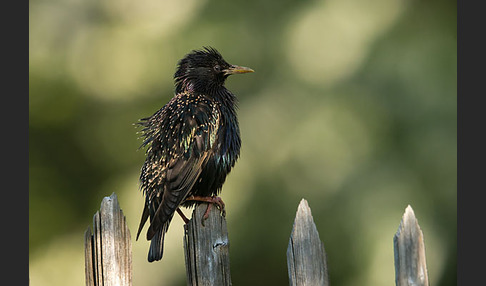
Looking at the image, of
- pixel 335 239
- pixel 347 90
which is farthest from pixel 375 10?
pixel 335 239

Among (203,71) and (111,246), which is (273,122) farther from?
(111,246)

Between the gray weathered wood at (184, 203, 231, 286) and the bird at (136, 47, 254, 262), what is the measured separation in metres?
0.20

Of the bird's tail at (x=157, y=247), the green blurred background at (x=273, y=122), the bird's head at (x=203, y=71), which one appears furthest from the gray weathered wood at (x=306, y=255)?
the green blurred background at (x=273, y=122)

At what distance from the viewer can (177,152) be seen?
12.7ft

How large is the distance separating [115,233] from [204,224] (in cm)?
44

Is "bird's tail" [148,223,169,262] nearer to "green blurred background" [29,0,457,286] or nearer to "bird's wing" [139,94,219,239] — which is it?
"bird's wing" [139,94,219,239]

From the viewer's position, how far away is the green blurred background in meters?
5.20

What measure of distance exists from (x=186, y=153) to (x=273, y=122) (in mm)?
1678

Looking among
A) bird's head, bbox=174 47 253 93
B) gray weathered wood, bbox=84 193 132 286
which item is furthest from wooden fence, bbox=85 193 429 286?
bird's head, bbox=174 47 253 93

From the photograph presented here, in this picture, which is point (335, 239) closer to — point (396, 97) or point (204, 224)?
point (396, 97)

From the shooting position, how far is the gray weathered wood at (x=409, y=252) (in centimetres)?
295

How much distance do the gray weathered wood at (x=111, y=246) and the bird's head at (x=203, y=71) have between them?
1.29 m

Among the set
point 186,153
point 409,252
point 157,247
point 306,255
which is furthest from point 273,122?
point 409,252

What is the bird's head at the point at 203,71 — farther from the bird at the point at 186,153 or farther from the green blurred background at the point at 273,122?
the green blurred background at the point at 273,122
